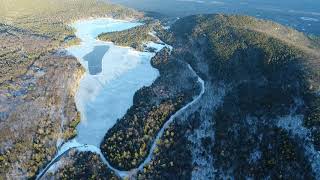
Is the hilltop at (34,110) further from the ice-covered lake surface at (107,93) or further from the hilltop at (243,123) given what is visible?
the hilltop at (243,123)

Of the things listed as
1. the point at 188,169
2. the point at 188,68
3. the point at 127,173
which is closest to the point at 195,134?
the point at 188,169

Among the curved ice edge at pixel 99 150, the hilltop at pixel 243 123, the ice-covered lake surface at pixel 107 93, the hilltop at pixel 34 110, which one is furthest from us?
the ice-covered lake surface at pixel 107 93

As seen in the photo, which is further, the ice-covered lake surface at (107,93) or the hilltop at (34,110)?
the ice-covered lake surface at (107,93)

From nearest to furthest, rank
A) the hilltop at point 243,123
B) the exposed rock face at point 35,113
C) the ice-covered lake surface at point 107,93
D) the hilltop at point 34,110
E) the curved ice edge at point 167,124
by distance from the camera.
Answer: the hilltop at point 243,123 < the curved ice edge at point 167,124 < the exposed rock face at point 35,113 < the hilltop at point 34,110 < the ice-covered lake surface at point 107,93

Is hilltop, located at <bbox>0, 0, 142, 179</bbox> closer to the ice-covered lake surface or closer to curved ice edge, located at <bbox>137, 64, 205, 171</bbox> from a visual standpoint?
the ice-covered lake surface

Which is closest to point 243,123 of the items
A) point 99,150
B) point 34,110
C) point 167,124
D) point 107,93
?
point 167,124

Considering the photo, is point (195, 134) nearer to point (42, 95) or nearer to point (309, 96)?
point (309, 96)

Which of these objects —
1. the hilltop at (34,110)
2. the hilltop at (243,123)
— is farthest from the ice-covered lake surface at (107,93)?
the hilltop at (243,123)

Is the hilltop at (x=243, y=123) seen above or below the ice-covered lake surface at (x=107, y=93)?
above

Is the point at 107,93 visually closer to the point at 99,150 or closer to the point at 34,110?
the point at 34,110

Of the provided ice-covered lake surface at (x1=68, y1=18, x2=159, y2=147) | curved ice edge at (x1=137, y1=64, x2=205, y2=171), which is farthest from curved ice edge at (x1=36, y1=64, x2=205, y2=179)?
ice-covered lake surface at (x1=68, y1=18, x2=159, y2=147)
